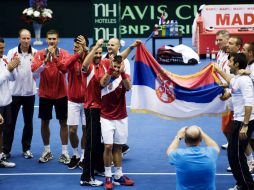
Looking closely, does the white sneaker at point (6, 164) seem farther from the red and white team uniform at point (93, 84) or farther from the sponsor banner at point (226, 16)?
the sponsor banner at point (226, 16)

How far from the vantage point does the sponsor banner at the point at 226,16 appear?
68.2 feet

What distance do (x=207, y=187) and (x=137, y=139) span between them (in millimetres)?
5437

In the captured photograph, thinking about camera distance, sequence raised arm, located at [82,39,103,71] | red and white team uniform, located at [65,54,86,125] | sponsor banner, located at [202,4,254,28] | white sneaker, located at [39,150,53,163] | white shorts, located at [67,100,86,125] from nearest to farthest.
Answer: raised arm, located at [82,39,103,71] → red and white team uniform, located at [65,54,86,125] → white shorts, located at [67,100,86,125] → white sneaker, located at [39,150,53,163] → sponsor banner, located at [202,4,254,28]

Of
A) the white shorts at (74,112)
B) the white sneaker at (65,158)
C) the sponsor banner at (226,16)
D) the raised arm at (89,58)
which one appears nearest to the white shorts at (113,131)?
the raised arm at (89,58)

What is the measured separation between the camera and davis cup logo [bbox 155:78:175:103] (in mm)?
10500

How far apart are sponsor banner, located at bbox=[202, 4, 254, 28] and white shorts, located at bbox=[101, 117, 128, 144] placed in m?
11.9

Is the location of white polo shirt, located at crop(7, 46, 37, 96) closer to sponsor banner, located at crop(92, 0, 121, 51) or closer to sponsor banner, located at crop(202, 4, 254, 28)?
sponsor banner, located at crop(92, 0, 121, 51)

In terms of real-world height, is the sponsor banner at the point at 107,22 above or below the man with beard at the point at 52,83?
above

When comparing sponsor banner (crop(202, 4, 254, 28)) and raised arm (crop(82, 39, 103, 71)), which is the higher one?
sponsor banner (crop(202, 4, 254, 28))

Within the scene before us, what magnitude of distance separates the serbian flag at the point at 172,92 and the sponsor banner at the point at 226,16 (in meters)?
10.5

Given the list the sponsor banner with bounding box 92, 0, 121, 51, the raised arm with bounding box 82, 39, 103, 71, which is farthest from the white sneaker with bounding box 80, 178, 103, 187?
the sponsor banner with bounding box 92, 0, 121, 51

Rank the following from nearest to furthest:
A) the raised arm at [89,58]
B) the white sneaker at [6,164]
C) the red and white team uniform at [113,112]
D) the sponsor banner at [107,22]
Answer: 1. the raised arm at [89,58]
2. the red and white team uniform at [113,112]
3. the white sneaker at [6,164]
4. the sponsor banner at [107,22]

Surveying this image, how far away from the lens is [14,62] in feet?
33.4

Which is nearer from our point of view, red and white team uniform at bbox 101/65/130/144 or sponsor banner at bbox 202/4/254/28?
red and white team uniform at bbox 101/65/130/144
